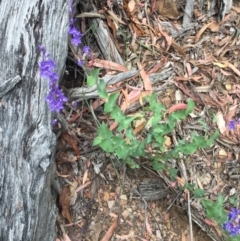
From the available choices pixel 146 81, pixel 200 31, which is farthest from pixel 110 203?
pixel 200 31

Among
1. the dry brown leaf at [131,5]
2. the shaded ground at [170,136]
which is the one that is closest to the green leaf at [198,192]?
the shaded ground at [170,136]

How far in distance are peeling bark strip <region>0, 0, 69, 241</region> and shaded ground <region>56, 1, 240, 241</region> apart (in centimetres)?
19

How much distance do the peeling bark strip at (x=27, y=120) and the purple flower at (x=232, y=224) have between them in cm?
69

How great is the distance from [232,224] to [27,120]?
885mm

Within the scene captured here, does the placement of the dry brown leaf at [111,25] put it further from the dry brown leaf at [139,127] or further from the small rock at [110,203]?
the small rock at [110,203]

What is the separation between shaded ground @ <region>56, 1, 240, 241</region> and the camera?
2344mm

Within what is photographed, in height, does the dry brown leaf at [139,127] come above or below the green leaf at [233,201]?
above

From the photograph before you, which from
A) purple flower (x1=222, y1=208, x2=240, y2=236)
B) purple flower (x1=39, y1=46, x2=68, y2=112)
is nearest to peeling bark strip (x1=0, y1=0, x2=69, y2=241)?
purple flower (x1=39, y1=46, x2=68, y2=112)

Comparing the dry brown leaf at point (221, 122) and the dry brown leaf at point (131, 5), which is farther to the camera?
the dry brown leaf at point (131, 5)

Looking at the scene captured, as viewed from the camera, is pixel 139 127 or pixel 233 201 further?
pixel 139 127

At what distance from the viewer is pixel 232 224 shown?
2.10m

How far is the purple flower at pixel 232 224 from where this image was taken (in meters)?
2.09

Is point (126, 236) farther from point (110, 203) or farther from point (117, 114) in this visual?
point (117, 114)

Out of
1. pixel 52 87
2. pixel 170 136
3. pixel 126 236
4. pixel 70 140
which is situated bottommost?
pixel 126 236
